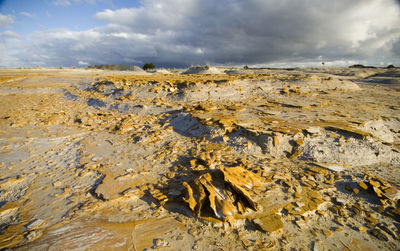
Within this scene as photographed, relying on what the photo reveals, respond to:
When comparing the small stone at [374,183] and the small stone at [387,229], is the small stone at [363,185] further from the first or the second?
the small stone at [387,229]

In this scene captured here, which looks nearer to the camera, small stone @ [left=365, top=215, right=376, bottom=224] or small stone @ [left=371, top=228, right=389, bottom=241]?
small stone @ [left=371, top=228, right=389, bottom=241]

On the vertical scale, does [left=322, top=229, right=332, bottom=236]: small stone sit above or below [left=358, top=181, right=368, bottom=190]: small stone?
below

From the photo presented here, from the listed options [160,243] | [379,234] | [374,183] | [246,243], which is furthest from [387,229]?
[160,243]

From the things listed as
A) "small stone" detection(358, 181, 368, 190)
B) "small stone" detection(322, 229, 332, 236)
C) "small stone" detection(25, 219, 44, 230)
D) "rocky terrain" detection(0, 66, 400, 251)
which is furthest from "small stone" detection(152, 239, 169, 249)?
"small stone" detection(358, 181, 368, 190)

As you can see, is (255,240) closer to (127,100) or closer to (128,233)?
(128,233)

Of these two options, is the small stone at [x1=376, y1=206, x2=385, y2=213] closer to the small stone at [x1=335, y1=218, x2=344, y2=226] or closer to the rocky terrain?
the rocky terrain

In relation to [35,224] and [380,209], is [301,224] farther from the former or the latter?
[35,224]

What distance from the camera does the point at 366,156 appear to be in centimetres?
329

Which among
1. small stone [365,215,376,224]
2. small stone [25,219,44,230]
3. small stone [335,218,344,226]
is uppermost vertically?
small stone [365,215,376,224]

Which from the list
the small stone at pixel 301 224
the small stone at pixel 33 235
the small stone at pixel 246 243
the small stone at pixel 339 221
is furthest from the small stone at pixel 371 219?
the small stone at pixel 33 235

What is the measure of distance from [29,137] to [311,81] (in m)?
11.1

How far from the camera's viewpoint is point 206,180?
98.6 inches

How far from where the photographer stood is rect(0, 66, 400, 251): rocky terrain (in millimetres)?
1938

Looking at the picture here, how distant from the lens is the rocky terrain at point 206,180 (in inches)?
76.3
